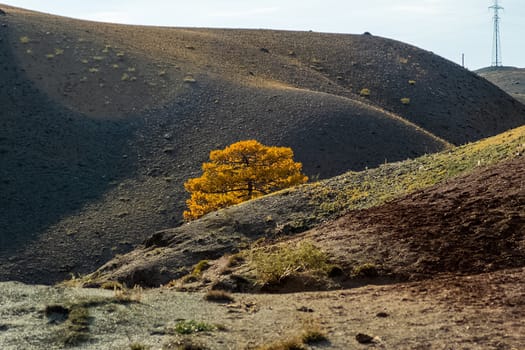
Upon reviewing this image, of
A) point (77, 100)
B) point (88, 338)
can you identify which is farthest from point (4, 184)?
point (88, 338)

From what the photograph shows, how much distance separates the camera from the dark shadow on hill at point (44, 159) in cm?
4853

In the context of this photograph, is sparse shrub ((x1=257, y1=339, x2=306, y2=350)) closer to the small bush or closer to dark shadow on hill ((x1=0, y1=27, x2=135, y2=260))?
the small bush

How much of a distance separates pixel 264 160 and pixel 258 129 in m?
22.1

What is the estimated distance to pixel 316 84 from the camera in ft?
267

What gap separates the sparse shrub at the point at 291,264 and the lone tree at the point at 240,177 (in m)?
20.3

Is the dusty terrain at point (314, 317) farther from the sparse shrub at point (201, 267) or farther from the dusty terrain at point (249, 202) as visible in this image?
the sparse shrub at point (201, 267)

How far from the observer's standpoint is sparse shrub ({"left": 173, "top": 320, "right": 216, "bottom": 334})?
12.1 m

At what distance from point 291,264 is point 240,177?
73.0ft

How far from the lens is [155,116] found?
64.9m

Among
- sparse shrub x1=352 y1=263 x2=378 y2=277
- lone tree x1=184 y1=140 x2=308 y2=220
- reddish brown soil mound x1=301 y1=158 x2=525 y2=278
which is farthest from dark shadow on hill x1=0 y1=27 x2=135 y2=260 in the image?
sparse shrub x1=352 y1=263 x2=378 y2=277

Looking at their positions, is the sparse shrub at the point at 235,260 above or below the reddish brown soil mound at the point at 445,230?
below

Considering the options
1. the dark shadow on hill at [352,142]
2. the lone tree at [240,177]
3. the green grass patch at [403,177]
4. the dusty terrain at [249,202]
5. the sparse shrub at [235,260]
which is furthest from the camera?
the dark shadow on hill at [352,142]

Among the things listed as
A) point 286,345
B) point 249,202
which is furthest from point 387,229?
point 249,202

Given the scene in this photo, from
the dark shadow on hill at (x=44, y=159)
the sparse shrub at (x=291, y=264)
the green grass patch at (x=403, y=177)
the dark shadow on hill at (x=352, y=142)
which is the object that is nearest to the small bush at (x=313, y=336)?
the sparse shrub at (x=291, y=264)
